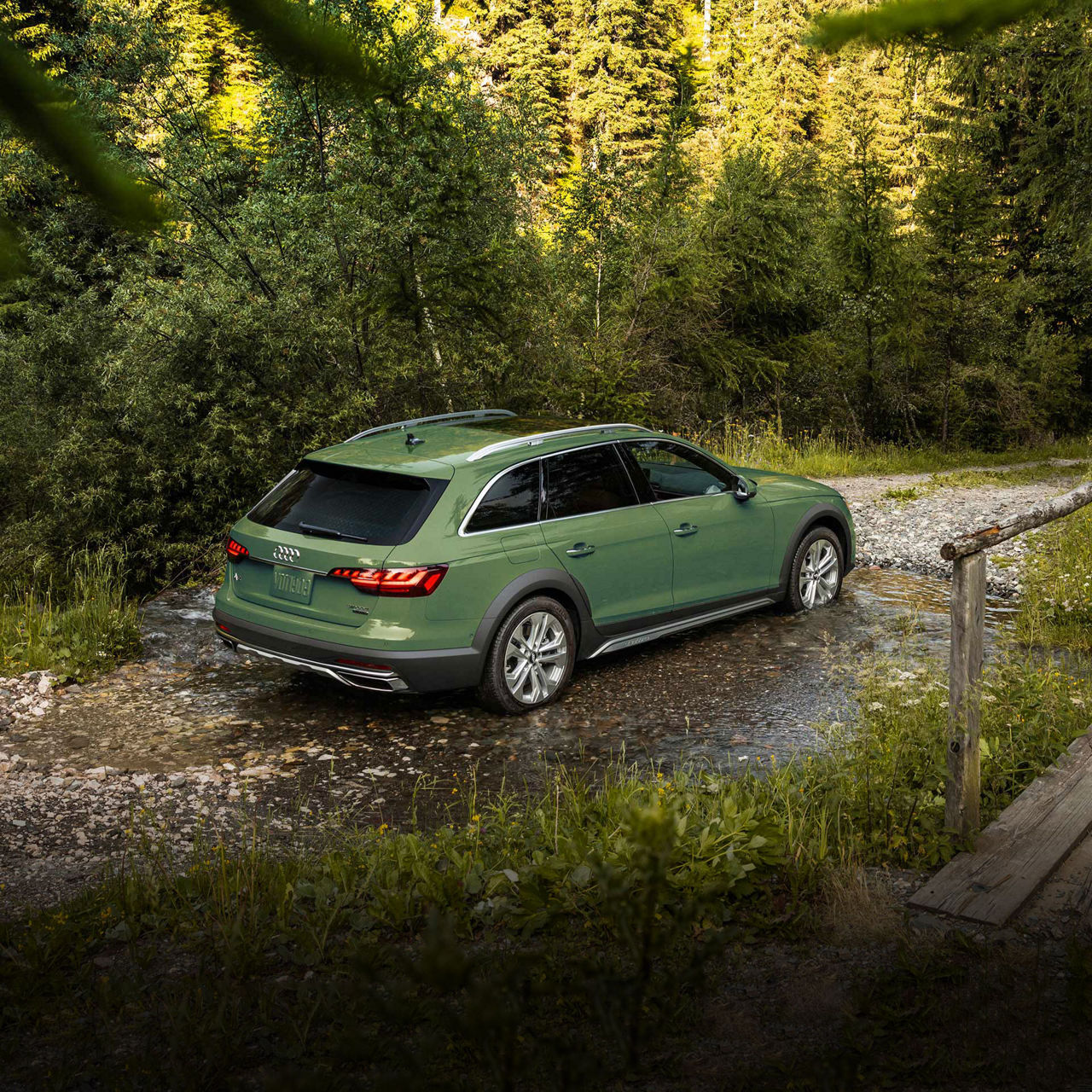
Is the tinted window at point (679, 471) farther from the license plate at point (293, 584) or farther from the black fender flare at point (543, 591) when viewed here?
the license plate at point (293, 584)

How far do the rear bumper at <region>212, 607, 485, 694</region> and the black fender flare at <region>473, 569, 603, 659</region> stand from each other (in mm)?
164

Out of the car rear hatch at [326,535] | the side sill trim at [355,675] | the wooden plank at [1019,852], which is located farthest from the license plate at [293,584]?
the wooden plank at [1019,852]

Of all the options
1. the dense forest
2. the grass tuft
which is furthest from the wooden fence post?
the grass tuft

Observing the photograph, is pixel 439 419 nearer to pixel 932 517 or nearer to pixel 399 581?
pixel 399 581

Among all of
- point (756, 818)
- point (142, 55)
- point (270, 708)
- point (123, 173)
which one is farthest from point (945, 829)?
point (142, 55)

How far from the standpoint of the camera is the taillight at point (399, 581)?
20.2 feet

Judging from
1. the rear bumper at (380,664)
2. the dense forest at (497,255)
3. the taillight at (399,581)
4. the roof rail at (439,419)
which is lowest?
the rear bumper at (380,664)

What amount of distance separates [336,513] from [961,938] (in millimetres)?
4283

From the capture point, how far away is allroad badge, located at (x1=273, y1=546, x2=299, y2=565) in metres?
6.48

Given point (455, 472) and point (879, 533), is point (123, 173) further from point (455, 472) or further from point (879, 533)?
point (879, 533)

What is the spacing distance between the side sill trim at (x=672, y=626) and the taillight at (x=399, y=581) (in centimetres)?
150

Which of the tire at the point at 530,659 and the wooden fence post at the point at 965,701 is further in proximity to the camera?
the tire at the point at 530,659

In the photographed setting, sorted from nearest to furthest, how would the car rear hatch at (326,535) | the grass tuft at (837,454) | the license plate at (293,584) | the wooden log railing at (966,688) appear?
the wooden log railing at (966,688) < the car rear hatch at (326,535) < the license plate at (293,584) < the grass tuft at (837,454)

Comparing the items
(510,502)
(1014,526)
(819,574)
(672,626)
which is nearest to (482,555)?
(510,502)
